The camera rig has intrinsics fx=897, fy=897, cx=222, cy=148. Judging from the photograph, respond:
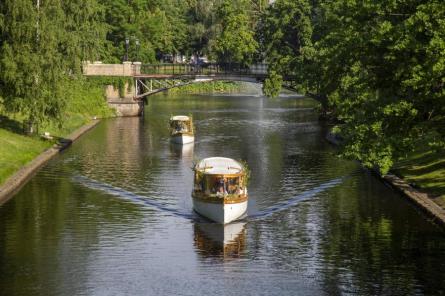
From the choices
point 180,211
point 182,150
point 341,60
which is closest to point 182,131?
point 182,150

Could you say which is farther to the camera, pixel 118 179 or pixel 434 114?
pixel 118 179

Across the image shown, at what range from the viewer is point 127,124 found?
11738cm

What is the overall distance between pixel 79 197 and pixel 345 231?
2055 cm

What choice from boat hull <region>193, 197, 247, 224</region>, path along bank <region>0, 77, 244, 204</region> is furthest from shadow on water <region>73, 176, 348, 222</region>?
path along bank <region>0, 77, 244, 204</region>

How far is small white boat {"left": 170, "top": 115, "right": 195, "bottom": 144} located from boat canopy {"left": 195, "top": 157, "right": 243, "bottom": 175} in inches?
1411

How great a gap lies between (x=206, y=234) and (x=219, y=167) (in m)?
7.29

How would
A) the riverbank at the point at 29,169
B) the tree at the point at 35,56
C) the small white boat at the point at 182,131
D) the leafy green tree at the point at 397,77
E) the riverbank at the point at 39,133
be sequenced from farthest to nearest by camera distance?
1. the small white boat at the point at 182,131
2. the tree at the point at 35,56
3. the riverbank at the point at 39,133
4. the riverbank at the point at 29,169
5. the leafy green tree at the point at 397,77

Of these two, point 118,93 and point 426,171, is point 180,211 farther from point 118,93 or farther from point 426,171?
point 118,93

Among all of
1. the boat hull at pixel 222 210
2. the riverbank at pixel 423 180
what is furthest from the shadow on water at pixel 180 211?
the riverbank at pixel 423 180

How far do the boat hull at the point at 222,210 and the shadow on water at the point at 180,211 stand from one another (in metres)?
0.66

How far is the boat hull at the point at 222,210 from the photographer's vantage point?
178 ft

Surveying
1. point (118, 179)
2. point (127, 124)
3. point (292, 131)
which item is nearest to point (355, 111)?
point (118, 179)

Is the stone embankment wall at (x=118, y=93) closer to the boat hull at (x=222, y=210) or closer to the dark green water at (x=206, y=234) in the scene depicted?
the dark green water at (x=206, y=234)

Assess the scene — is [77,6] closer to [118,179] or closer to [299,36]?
[118,179]
